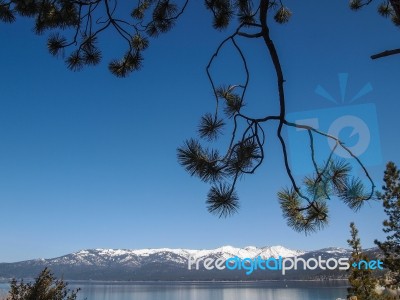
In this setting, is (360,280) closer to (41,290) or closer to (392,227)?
(392,227)

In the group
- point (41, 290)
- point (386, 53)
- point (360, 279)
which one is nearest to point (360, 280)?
point (360, 279)

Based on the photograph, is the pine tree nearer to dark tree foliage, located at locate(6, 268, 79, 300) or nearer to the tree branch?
dark tree foliage, located at locate(6, 268, 79, 300)

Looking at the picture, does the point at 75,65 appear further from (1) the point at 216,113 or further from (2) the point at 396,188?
(2) the point at 396,188

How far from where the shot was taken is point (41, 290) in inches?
339

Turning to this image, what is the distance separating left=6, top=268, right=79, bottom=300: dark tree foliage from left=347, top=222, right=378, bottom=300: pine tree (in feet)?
74.5

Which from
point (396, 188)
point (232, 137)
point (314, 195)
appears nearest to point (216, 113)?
point (232, 137)

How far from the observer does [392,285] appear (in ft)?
82.7

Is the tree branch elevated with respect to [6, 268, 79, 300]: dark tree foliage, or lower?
elevated

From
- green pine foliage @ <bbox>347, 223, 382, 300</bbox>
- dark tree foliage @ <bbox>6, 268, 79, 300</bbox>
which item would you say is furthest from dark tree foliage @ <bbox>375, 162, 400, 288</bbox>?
dark tree foliage @ <bbox>6, 268, 79, 300</bbox>

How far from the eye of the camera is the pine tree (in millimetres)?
26086

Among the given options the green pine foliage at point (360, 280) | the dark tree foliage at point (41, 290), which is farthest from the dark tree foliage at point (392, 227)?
the dark tree foliage at point (41, 290)

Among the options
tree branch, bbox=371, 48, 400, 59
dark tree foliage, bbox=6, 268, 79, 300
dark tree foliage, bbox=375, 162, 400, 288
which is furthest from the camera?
dark tree foliage, bbox=375, 162, 400, 288

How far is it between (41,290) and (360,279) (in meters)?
24.6

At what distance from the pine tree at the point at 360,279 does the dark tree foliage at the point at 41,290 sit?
22.7 meters
